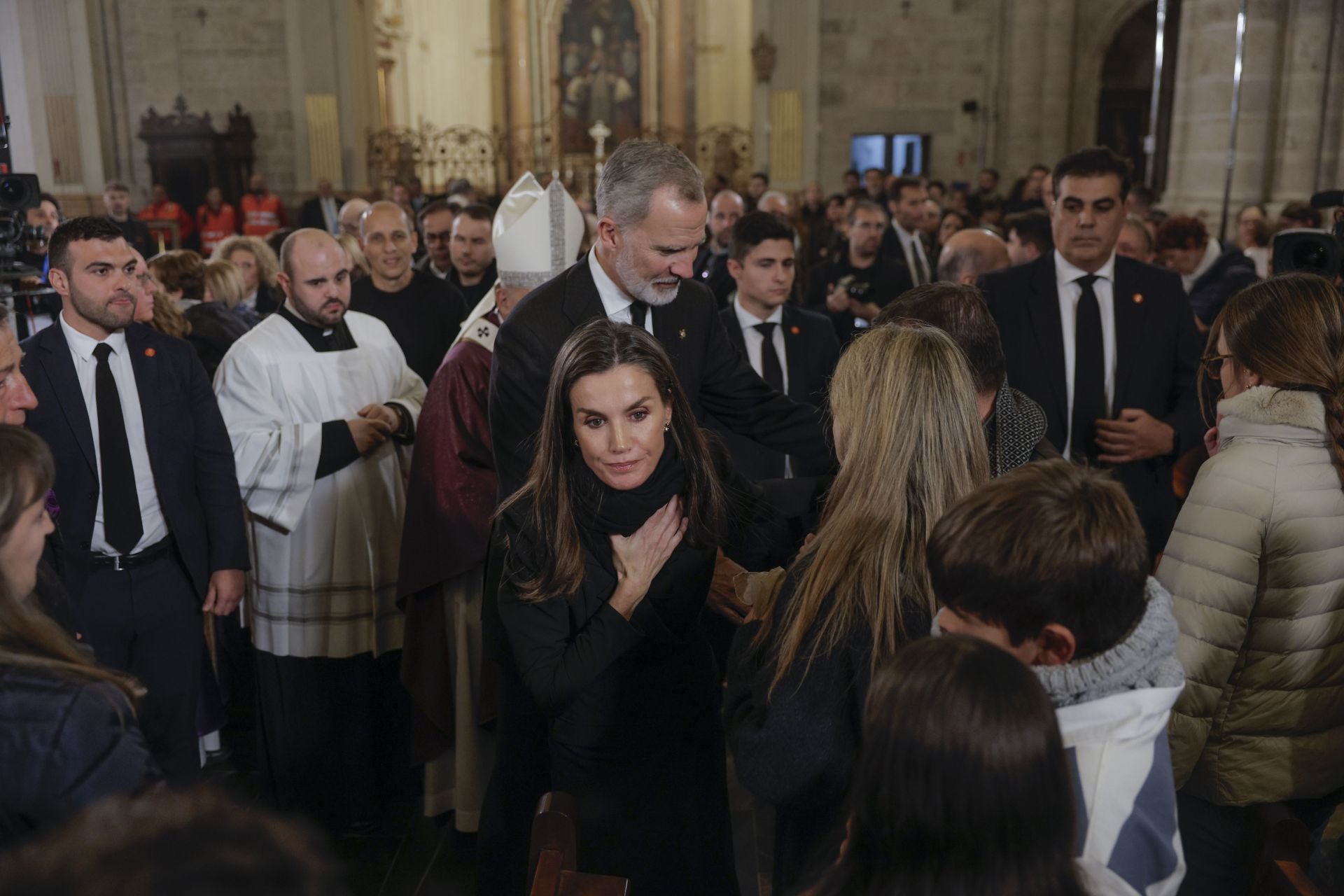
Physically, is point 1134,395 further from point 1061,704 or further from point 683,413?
point 1061,704

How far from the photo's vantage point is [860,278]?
21.1 feet

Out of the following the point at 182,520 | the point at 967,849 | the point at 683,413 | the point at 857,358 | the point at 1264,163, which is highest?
the point at 1264,163

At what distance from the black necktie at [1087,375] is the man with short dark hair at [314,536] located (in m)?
2.23

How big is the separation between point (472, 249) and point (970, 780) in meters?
4.90

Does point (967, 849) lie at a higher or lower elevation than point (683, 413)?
lower

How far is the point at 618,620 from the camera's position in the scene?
215 centimetres

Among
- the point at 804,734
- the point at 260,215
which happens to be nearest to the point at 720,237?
the point at 804,734

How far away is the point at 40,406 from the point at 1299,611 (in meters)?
3.14

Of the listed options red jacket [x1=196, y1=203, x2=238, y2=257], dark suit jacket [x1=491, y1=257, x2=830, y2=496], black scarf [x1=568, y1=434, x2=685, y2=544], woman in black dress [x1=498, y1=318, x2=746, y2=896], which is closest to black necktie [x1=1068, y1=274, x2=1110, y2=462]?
dark suit jacket [x1=491, y1=257, x2=830, y2=496]

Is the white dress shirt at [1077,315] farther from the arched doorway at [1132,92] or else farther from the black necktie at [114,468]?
the arched doorway at [1132,92]

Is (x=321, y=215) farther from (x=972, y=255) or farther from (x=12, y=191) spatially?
(x=972, y=255)

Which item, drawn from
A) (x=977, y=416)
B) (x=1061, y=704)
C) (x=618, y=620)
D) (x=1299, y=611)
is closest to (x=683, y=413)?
(x=618, y=620)

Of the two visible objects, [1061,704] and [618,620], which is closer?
[1061,704]

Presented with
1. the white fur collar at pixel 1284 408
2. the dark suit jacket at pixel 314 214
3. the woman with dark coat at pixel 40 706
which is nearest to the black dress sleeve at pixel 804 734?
the woman with dark coat at pixel 40 706
